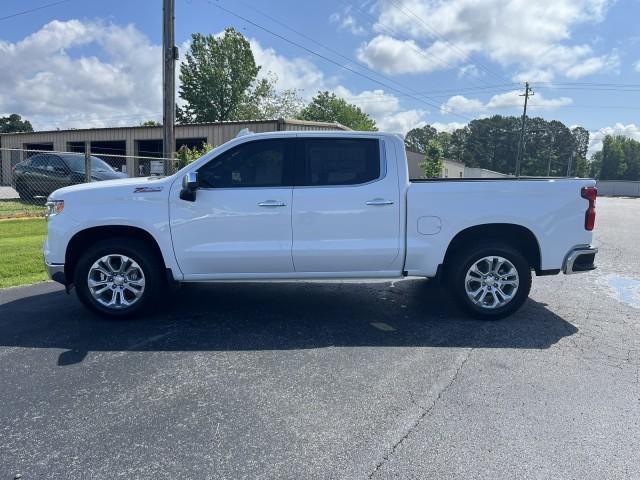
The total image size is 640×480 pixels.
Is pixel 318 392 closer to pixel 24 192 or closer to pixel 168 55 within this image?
pixel 168 55

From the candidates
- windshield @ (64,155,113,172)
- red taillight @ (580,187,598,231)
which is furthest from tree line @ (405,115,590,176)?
red taillight @ (580,187,598,231)

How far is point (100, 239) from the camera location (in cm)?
497

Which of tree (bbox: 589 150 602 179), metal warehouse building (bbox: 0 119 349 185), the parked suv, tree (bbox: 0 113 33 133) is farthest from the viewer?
tree (bbox: 589 150 602 179)

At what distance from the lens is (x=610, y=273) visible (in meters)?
7.93

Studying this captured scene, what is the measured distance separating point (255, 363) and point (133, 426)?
1.18 metres

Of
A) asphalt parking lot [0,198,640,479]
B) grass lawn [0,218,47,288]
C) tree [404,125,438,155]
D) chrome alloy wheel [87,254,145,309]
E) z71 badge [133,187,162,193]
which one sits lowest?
asphalt parking lot [0,198,640,479]

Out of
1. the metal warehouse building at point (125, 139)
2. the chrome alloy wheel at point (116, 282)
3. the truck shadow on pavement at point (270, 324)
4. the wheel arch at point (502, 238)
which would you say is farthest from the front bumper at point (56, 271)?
the metal warehouse building at point (125, 139)

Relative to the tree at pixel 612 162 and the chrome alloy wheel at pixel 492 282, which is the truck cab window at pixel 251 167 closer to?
the chrome alloy wheel at pixel 492 282

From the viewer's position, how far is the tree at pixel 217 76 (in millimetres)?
49344

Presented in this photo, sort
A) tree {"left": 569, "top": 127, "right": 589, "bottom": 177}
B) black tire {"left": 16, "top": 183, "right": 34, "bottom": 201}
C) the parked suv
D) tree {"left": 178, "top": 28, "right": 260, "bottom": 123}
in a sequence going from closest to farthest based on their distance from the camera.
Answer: the parked suv < black tire {"left": 16, "top": 183, "right": 34, "bottom": 201} < tree {"left": 178, "top": 28, "right": 260, "bottom": 123} < tree {"left": 569, "top": 127, "right": 589, "bottom": 177}

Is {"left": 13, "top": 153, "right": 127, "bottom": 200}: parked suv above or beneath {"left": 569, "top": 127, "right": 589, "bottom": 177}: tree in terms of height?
beneath

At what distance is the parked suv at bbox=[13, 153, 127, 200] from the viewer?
46.1 feet

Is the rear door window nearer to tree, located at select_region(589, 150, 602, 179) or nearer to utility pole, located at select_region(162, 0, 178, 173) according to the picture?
utility pole, located at select_region(162, 0, 178, 173)

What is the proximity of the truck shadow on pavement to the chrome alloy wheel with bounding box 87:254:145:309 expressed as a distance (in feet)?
0.80
